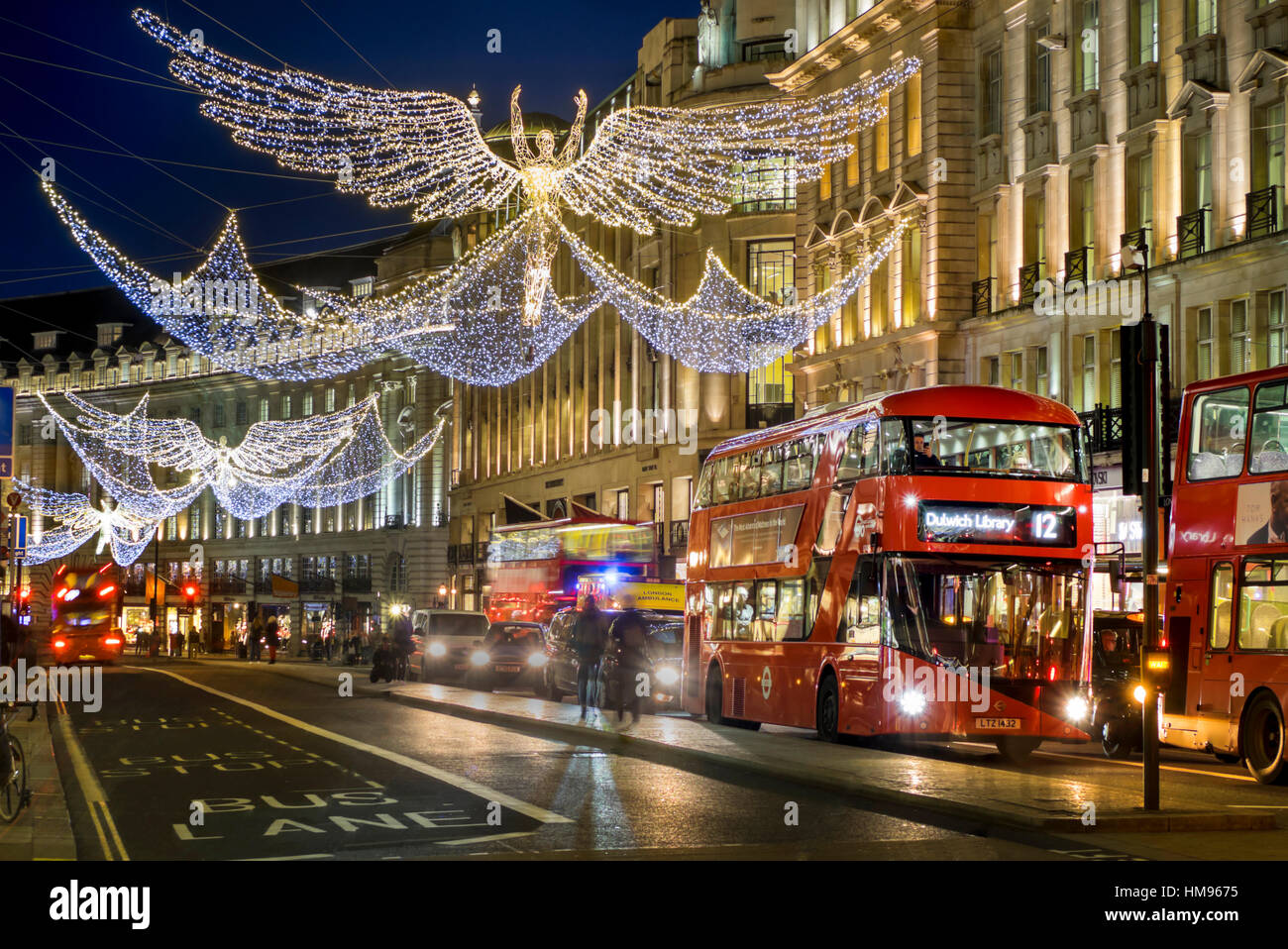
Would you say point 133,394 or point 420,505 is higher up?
point 133,394

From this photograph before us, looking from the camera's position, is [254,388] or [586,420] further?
[254,388]

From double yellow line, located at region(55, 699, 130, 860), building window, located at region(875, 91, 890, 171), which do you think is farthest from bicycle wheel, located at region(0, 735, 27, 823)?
building window, located at region(875, 91, 890, 171)

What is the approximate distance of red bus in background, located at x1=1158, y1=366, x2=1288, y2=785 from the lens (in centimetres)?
1877

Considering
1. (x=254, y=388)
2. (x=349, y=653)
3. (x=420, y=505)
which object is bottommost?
(x=349, y=653)

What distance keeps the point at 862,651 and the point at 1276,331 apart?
43.4ft

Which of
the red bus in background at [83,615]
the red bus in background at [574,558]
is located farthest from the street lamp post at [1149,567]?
the red bus in background at [83,615]

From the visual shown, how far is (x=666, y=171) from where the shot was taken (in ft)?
175

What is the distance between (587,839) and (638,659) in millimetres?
16854

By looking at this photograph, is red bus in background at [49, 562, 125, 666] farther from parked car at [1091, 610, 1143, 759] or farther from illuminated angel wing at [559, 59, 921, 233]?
parked car at [1091, 610, 1143, 759]

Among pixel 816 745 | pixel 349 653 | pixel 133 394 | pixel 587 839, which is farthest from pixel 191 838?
pixel 133 394

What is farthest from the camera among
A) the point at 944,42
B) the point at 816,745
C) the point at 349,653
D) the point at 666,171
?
the point at 349,653

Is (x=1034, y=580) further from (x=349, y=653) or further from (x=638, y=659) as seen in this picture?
(x=349, y=653)

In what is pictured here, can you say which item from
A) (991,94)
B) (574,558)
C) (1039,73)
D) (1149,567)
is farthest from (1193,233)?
(574,558)

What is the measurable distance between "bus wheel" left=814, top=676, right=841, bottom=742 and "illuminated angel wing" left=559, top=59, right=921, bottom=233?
1711cm
